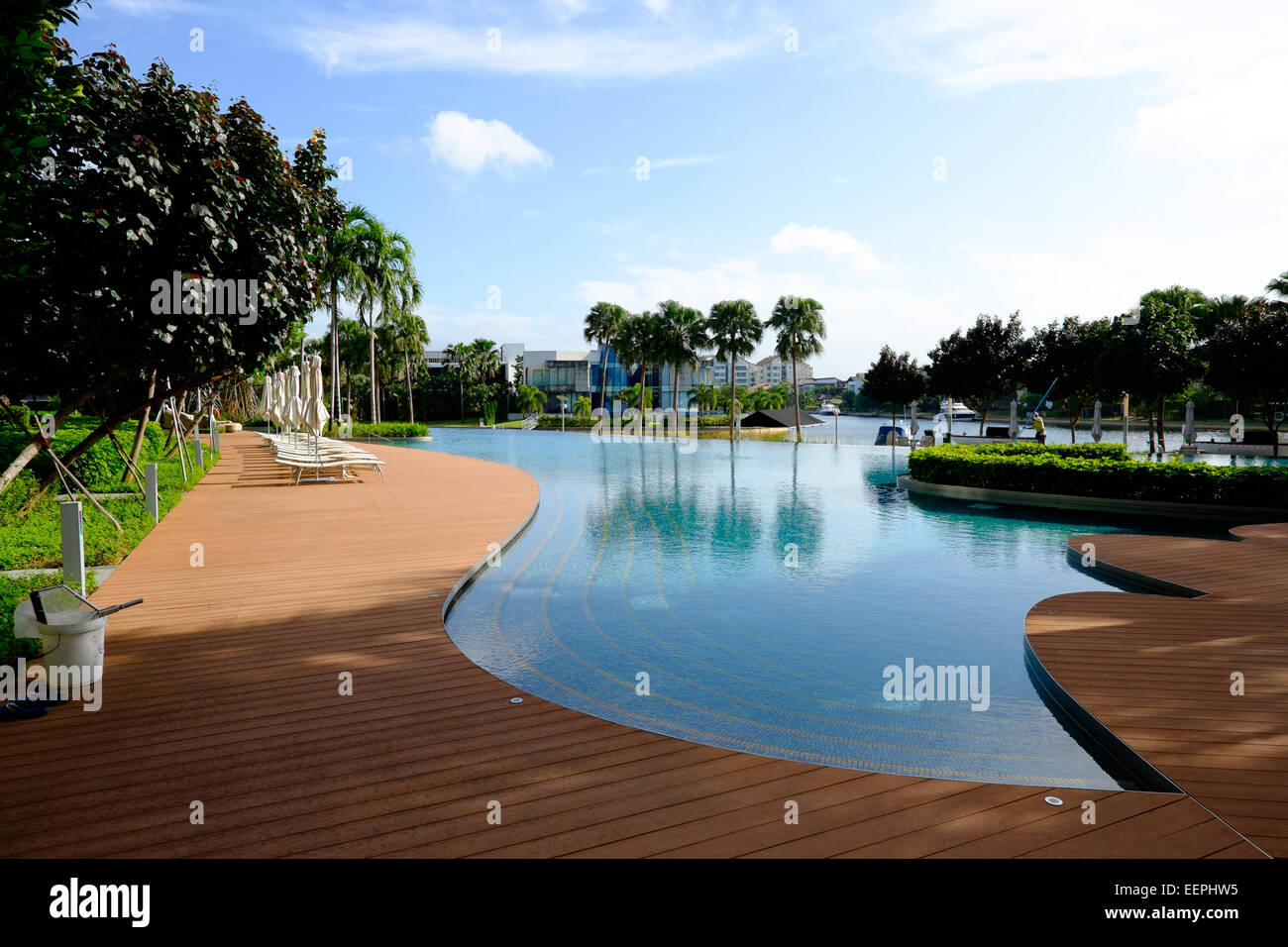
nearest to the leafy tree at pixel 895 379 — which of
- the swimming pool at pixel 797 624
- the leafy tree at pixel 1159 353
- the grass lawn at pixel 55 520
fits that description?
the leafy tree at pixel 1159 353

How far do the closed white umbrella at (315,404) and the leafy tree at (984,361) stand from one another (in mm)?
29612

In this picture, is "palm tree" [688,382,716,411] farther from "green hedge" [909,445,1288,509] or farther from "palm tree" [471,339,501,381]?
"green hedge" [909,445,1288,509]

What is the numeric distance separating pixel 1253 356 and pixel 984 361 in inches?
459

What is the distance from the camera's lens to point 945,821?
3453 millimetres

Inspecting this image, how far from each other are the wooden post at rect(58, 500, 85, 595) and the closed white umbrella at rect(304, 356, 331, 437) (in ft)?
38.4

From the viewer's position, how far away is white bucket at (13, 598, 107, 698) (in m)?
4.71

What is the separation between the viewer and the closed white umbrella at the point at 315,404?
17391 millimetres

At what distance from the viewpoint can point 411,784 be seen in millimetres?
3795

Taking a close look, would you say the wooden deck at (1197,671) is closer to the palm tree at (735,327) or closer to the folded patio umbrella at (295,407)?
the folded patio umbrella at (295,407)

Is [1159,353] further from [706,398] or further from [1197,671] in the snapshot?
[706,398]

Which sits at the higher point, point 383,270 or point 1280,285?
point 383,270

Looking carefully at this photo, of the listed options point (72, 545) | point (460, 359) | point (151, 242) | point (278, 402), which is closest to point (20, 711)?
point (72, 545)

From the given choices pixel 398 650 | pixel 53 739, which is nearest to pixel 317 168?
pixel 398 650
